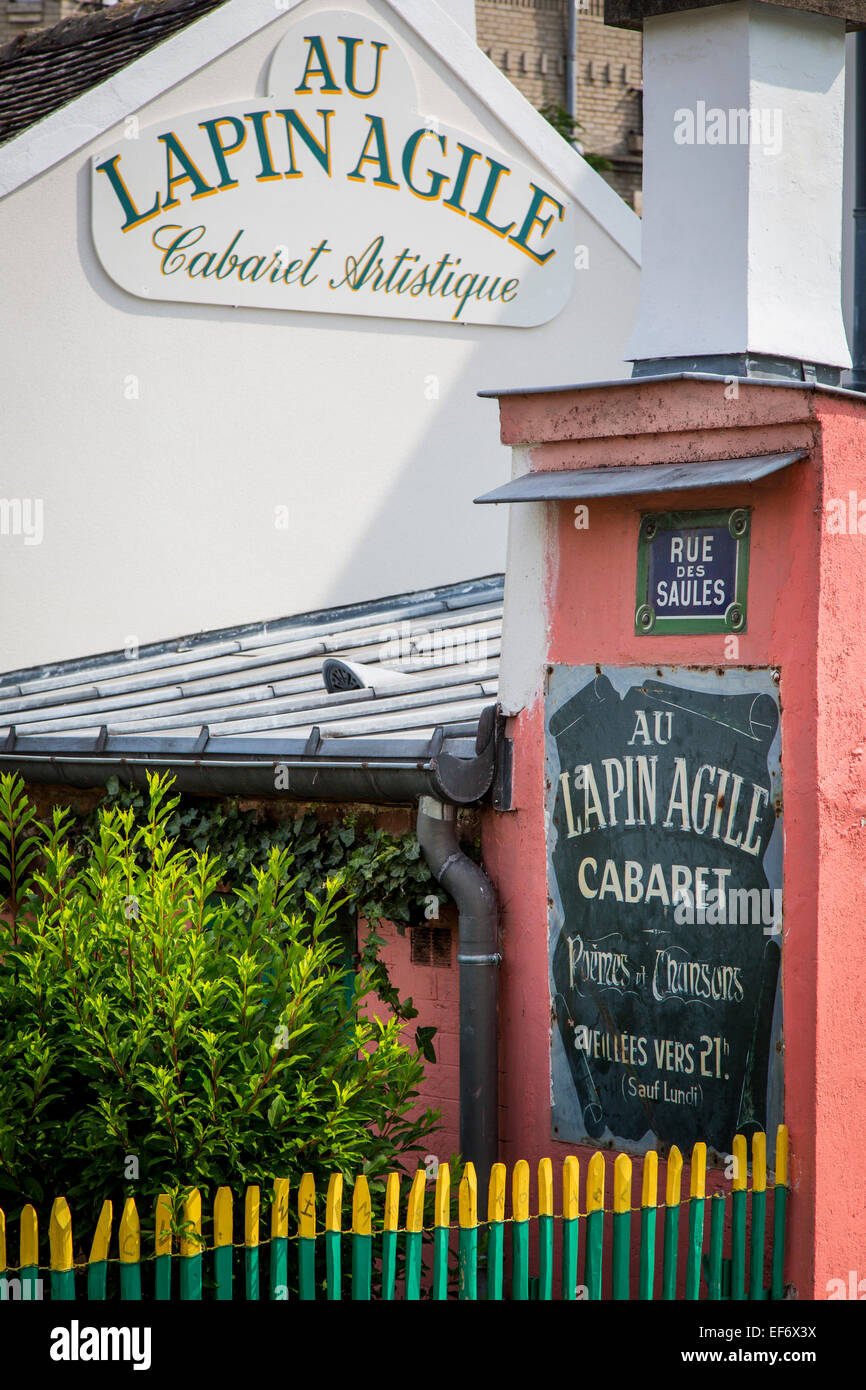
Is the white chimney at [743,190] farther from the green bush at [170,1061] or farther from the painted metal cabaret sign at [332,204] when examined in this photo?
the painted metal cabaret sign at [332,204]

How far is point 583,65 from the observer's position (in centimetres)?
2861

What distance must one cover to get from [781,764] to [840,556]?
0.68 metres

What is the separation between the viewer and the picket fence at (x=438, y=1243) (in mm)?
4258

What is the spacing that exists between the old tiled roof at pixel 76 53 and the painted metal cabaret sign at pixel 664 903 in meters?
6.27

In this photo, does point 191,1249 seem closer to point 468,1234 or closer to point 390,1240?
point 390,1240

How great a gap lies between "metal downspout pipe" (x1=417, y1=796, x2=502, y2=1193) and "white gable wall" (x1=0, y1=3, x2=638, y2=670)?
4.70m

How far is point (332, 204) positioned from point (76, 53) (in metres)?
2.51

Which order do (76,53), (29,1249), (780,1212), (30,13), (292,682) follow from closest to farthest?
(29,1249)
(780,1212)
(292,682)
(76,53)
(30,13)

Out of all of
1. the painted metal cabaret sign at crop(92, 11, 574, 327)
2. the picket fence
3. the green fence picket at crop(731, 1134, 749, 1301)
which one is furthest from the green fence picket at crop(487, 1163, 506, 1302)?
the painted metal cabaret sign at crop(92, 11, 574, 327)

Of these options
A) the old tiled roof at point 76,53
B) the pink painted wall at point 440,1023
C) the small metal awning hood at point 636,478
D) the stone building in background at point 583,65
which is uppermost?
the stone building in background at point 583,65

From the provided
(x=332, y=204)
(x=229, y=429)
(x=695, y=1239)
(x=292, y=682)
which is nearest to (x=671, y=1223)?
(x=695, y=1239)

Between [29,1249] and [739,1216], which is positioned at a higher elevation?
[29,1249]

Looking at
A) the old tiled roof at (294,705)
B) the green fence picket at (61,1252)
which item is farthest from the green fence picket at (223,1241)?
the old tiled roof at (294,705)

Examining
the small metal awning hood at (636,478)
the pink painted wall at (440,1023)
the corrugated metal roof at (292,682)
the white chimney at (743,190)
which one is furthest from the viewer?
the corrugated metal roof at (292,682)
